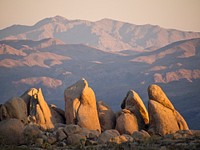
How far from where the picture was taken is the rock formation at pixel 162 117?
3909 cm

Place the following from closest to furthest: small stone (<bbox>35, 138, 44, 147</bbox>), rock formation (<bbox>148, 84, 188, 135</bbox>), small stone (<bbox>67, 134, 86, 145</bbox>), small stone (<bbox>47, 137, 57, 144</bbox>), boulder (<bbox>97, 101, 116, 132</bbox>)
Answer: small stone (<bbox>35, 138, 44, 147</bbox>)
small stone (<bbox>47, 137, 57, 144</bbox>)
small stone (<bbox>67, 134, 86, 145</bbox>)
rock formation (<bbox>148, 84, 188, 135</bbox>)
boulder (<bbox>97, 101, 116, 132</bbox>)

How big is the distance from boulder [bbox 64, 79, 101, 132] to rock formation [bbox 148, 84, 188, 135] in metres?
5.86

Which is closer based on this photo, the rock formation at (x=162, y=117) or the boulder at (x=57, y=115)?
the rock formation at (x=162, y=117)

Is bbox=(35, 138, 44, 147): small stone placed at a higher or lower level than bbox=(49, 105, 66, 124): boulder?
higher

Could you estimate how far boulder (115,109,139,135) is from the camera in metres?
39.5

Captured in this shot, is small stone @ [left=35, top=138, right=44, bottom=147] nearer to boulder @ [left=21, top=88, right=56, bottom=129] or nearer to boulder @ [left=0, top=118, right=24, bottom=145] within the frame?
boulder @ [left=0, top=118, right=24, bottom=145]

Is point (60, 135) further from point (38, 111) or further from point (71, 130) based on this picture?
point (38, 111)

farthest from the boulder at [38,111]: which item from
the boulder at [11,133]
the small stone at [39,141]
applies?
the small stone at [39,141]

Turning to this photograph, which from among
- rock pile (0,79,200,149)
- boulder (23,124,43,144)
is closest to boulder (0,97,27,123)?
rock pile (0,79,200,149)

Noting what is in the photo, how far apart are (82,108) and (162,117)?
27.5ft

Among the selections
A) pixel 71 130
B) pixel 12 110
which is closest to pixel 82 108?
pixel 12 110

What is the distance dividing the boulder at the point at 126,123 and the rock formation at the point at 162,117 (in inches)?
68.4

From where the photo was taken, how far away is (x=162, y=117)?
3941cm

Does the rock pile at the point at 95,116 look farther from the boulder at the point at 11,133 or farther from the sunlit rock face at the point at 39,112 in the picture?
the boulder at the point at 11,133
